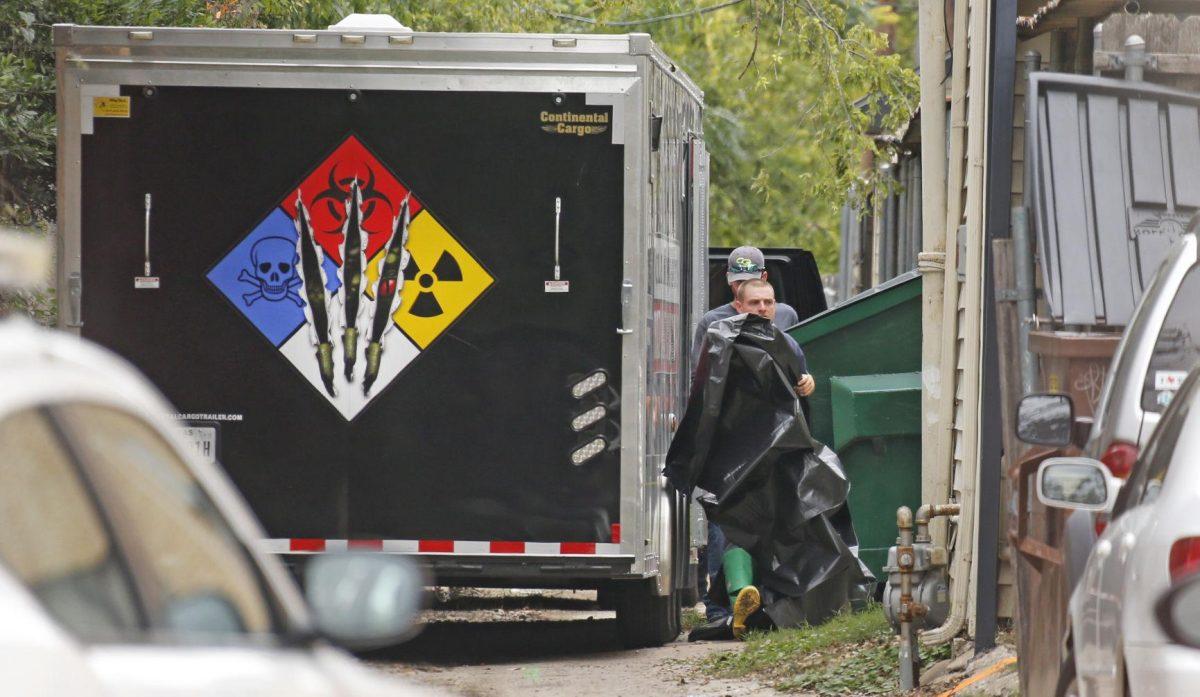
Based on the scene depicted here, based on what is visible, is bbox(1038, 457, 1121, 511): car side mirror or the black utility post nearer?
bbox(1038, 457, 1121, 511): car side mirror

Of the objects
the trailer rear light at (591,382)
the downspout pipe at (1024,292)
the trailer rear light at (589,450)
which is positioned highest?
the downspout pipe at (1024,292)

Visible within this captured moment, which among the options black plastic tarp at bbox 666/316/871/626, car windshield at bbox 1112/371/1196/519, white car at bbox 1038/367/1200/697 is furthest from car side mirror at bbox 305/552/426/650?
black plastic tarp at bbox 666/316/871/626

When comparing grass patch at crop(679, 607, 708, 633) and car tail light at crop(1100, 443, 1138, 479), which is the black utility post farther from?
grass patch at crop(679, 607, 708, 633)

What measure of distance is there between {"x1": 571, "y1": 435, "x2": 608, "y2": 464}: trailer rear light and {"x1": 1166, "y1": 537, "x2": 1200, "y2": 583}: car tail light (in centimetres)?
532

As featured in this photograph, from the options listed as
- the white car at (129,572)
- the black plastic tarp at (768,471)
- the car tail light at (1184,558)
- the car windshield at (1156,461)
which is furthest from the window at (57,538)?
the black plastic tarp at (768,471)

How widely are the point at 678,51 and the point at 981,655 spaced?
19.2 meters

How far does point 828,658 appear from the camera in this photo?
8734mm

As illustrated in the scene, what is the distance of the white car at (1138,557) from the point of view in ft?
11.4

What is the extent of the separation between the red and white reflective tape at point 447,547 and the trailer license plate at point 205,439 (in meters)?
0.47

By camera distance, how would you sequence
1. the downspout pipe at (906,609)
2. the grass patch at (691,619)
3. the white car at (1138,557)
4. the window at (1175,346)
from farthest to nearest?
the grass patch at (691,619) → the downspout pipe at (906,609) → the window at (1175,346) → the white car at (1138,557)

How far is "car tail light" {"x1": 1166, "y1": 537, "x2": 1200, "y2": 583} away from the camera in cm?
347

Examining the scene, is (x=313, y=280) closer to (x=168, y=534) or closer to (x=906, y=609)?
(x=906, y=609)

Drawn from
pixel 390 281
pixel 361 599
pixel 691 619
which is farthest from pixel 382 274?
pixel 361 599

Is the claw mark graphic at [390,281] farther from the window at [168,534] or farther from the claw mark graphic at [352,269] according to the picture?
the window at [168,534]
